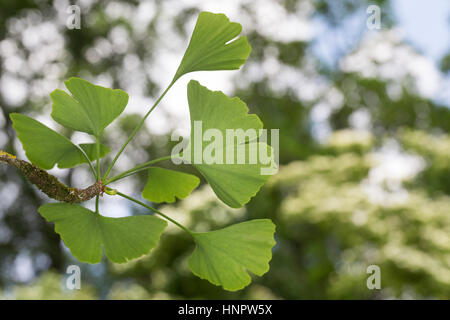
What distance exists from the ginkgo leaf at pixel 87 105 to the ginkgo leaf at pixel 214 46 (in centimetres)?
3

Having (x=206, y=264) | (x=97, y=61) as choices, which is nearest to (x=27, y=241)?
(x=97, y=61)

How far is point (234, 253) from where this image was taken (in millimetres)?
199

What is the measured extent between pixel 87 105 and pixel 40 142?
33 mm

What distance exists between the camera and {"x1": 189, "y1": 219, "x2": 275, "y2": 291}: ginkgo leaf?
0.19m

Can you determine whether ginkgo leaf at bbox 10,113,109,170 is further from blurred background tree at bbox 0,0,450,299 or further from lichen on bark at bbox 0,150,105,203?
blurred background tree at bbox 0,0,450,299

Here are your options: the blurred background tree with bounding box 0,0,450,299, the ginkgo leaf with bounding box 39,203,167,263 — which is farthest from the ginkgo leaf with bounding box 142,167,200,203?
the blurred background tree with bounding box 0,0,450,299

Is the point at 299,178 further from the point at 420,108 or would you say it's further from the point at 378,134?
the point at 420,108

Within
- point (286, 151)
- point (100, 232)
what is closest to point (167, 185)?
point (100, 232)

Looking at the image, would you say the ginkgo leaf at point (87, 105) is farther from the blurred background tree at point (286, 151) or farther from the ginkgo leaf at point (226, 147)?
the blurred background tree at point (286, 151)

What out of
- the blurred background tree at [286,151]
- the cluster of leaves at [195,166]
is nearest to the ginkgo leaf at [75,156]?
the cluster of leaves at [195,166]

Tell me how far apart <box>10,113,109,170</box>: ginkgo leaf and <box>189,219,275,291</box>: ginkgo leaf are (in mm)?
77

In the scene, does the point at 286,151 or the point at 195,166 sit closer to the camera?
the point at 195,166

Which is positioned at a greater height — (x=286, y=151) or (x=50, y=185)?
(x=286, y=151)

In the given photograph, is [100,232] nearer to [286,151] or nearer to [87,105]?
[87,105]
